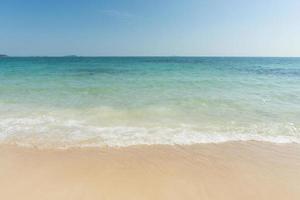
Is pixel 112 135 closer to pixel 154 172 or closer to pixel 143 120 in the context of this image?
pixel 143 120

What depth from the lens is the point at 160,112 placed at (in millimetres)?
7391

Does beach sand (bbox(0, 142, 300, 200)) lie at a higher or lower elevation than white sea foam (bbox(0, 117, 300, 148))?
lower

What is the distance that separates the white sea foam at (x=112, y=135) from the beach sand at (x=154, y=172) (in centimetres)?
28

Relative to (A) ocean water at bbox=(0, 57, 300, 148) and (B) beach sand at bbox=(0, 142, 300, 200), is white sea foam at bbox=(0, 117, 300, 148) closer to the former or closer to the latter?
(A) ocean water at bbox=(0, 57, 300, 148)

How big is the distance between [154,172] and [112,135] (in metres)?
1.78

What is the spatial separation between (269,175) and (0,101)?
873cm

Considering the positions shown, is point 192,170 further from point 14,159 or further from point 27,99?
point 27,99

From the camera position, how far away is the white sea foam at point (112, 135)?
16.4ft

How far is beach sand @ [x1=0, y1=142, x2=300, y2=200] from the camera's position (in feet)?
10.7

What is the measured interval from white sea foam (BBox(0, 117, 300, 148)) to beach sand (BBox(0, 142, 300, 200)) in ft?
0.92

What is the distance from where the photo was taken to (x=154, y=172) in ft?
12.5

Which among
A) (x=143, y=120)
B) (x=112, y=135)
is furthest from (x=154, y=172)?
(x=143, y=120)

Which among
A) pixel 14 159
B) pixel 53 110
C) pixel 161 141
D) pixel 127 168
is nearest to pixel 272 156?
pixel 161 141

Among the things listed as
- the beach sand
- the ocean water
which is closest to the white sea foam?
the ocean water
